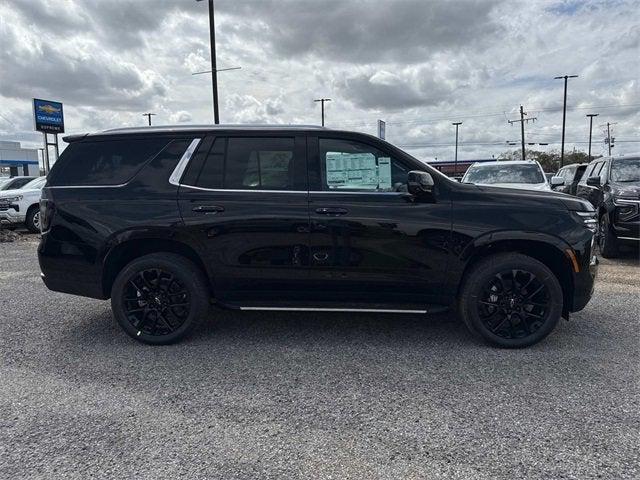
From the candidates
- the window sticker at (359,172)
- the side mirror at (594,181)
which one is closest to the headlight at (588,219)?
the window sticker at (359,172)

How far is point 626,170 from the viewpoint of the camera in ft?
27.0

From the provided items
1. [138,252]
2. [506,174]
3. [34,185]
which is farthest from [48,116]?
[138,252]

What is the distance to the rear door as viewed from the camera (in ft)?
12.9

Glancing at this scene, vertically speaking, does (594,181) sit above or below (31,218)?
above

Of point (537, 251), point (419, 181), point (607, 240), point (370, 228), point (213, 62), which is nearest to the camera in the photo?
point (419, 181)

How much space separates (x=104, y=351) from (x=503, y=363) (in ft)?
10.8

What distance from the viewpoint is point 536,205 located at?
387 cm

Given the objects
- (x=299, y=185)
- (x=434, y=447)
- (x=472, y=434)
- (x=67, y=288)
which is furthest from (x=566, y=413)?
(x=67, y=288)

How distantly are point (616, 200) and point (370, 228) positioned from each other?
5641mm

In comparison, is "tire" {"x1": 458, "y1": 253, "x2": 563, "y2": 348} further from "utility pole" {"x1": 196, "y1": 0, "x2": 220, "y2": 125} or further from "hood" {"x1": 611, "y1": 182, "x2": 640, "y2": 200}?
"utility pole" {"x1": 196, "y1": 0, "x2": 220, "y2": 125}

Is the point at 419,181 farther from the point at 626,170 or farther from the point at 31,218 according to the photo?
the point at 31,218

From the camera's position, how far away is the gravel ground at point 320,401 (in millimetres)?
2477

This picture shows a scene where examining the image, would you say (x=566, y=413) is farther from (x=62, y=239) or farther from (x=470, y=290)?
(x=62, y=239)

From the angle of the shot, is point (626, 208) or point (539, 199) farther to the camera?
point (626, 208)
